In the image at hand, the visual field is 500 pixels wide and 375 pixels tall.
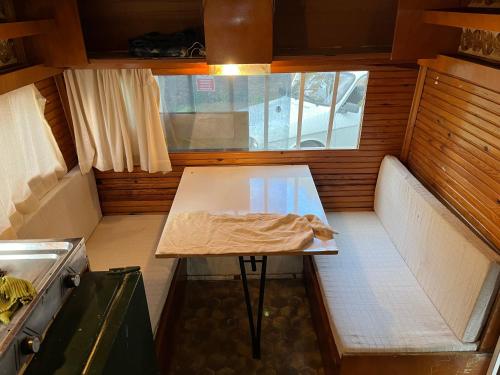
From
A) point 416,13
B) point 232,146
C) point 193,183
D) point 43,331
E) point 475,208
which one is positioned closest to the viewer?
point 43,331

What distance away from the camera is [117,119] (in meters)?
2.52

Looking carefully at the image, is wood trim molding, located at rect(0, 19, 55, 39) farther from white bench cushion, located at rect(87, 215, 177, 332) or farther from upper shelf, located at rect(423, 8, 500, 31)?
upper shelf, located at rect(423, 8, 500, 31)

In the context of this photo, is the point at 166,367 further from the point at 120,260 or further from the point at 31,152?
the point at 31,152

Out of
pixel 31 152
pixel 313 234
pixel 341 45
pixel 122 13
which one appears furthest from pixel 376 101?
pixel 31 152

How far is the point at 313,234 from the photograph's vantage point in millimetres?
1895

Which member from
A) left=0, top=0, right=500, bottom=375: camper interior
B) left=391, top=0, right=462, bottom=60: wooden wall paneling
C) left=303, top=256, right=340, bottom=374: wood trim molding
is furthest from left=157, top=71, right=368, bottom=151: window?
left=303, top=256, right=340, bottom=374: wood trim molding

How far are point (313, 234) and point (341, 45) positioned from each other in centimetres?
137

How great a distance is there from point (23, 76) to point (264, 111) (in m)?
1.50

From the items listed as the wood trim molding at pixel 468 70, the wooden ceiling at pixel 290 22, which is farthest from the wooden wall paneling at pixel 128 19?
the wood trim molding at pixel 468 70

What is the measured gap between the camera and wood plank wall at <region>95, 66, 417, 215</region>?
2.57 meters

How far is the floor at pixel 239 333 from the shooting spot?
7.14ft

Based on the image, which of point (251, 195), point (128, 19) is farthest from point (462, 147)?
point (128, 19)

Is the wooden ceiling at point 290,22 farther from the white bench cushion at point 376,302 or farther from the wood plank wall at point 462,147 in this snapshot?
the white bench cushion at point 376,302

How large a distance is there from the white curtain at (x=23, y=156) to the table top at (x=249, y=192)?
768 mm
